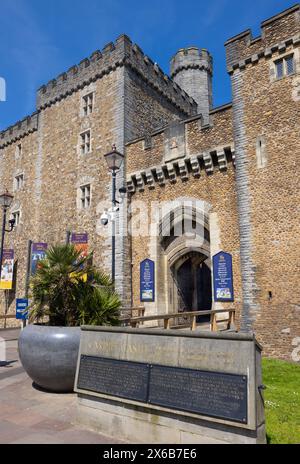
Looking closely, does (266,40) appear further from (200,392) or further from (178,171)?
(200,392)

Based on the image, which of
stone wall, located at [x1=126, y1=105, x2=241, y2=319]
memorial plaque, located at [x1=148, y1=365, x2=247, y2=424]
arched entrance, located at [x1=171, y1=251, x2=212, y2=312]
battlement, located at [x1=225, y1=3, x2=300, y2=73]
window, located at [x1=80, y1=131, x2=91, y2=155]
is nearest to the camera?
memorial plaque, located at [x1=148, y1=365, x2=247, y2=424]

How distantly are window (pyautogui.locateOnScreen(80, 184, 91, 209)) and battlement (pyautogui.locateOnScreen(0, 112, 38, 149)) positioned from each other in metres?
7.32

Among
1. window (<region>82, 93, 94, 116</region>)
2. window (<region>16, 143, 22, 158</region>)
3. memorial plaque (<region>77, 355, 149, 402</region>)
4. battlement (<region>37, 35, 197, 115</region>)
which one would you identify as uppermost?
battlement (<region>37, 35, 197, 115</region>)

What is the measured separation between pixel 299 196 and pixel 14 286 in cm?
1806

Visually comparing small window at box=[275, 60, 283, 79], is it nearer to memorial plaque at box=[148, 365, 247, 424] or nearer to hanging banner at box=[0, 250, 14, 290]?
memorial plaque at box=[148, 365, 247, 424]

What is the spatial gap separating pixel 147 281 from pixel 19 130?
1596 cm

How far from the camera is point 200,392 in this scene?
386cm

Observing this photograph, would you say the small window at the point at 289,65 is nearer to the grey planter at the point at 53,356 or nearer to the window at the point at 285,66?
the window at the point at 285,66

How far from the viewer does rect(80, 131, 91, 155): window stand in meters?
19.0

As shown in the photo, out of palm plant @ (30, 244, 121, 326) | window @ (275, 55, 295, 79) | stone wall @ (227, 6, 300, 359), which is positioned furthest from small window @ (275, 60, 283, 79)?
palm plant @ (30, 244, 121, 326)

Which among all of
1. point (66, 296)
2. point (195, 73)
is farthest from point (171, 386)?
point (195, 73)
